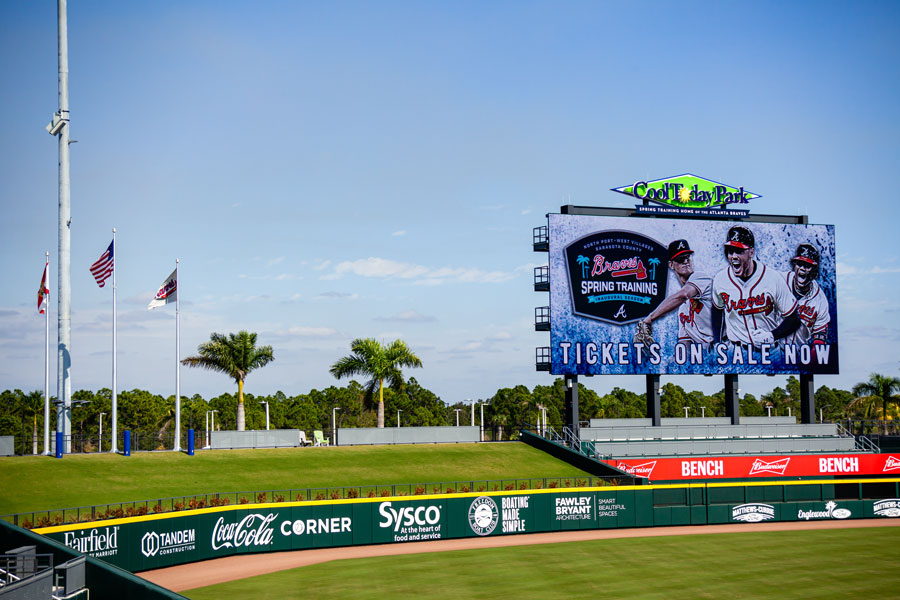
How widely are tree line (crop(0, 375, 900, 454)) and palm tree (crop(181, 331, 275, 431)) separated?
33.4m

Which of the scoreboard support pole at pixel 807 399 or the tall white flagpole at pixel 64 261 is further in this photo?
the scoreboard support pole at pixel 807 399

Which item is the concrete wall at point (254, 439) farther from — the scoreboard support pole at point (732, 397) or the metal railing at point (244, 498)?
the scoreboard support pole at point (732, 397)

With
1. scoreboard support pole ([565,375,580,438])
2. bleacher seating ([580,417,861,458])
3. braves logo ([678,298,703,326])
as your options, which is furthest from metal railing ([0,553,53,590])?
braves logo ([678,298,703,326])

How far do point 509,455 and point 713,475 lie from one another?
12.8m

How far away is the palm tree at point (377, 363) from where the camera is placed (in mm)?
63656

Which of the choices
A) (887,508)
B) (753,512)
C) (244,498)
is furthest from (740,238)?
(244,498)

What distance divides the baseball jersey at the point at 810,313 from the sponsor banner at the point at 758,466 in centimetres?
841

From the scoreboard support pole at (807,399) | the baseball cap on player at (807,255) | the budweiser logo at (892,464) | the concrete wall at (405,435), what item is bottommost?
the budweiser logo at (892,464)

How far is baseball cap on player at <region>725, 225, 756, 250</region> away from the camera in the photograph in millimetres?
61031

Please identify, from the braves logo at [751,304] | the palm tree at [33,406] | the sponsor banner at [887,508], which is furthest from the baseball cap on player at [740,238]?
the palm tree at [33,406]

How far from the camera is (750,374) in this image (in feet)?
198

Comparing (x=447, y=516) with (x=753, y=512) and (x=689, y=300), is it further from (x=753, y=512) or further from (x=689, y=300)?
(x=689, y=300)

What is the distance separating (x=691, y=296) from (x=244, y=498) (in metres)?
32.4

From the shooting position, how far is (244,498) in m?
42.8
